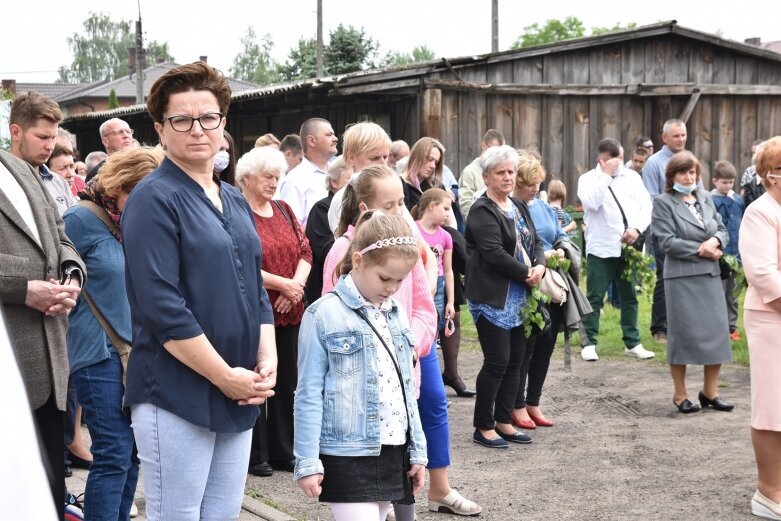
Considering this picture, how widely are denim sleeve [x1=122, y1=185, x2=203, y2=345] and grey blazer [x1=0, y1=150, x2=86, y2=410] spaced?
839mm

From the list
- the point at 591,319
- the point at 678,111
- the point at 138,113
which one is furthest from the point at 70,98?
the point at 591,319

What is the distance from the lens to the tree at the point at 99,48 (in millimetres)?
95688

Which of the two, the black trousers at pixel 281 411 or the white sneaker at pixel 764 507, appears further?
the black trousers at pixel 281 411

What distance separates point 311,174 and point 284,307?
6.31 ft

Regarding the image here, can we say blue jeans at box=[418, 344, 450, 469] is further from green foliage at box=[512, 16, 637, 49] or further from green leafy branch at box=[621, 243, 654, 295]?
green foliage at box=[512, 16, 637, 49]

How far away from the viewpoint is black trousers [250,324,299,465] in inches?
259

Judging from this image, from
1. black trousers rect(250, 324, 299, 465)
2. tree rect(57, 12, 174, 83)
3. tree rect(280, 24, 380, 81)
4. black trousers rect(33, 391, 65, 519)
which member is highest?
tree rect(57, 12, 174, 83)

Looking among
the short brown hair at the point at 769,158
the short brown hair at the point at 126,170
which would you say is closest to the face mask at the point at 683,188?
the short brown hair at the point at 769,158

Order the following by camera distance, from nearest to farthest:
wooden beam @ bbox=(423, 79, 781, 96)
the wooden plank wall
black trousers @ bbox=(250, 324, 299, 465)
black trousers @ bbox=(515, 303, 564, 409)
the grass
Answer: black trousers @ bbox=(250, 324, 299, 465)
black trousers @ bbox=(515, 303, 564, 409)
the grass
wooden beam @ bbox=(423, 79, 781, 96)
the wooden plank wall

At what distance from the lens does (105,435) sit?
4.41m

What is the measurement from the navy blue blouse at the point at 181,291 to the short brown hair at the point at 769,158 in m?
3.91

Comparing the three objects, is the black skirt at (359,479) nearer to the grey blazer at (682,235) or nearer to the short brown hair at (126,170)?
the short brown hair at (126,170)

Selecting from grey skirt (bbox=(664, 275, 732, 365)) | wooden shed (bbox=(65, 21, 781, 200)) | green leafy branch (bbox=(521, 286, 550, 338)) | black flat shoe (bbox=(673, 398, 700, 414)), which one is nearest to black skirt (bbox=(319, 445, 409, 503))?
green leafy branch (bbox=(521, 286, 550, 338))

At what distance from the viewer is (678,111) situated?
18016 mm
